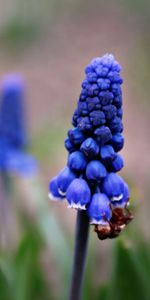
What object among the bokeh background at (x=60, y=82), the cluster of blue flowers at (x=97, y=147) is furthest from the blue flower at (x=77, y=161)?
the bokeh background at (x=60, y=82)

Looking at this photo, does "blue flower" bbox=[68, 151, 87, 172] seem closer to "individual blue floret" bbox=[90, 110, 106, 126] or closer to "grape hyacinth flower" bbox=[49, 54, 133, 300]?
"grape hyacinth flower" bbox=[49, 54, 133, 300]

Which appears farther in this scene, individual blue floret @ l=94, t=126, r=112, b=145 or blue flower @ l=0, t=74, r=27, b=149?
blue flower @ l=0, t=74, r=27, b=149

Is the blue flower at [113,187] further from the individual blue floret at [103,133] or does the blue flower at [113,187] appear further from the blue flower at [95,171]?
the individual blue floret at [103,133]

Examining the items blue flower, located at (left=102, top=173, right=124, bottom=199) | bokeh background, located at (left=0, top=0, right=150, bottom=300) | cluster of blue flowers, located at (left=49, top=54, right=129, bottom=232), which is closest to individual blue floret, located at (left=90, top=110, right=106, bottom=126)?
cluster of blue flowers, located at (left=49, top=54, right=129, bottom=232)

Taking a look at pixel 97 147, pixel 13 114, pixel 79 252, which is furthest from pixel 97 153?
pixel 13 114

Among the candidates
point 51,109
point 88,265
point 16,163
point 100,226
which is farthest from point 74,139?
point 51,109

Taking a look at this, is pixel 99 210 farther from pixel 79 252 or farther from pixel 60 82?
pixel 60 82
